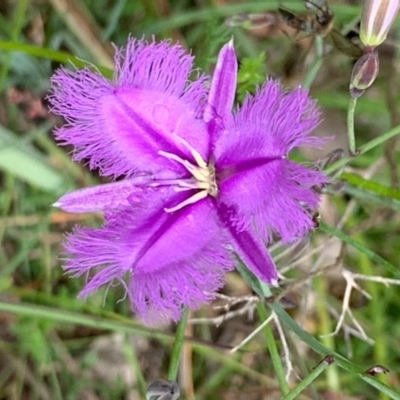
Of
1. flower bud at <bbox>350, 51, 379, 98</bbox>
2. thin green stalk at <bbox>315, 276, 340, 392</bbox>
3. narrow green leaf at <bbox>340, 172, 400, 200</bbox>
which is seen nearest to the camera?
flower bud at <bbox>350, 51, 379, 98</bbox>

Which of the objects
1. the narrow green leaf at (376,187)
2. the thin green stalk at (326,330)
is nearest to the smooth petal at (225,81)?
the narrow green leaf at (376,187)

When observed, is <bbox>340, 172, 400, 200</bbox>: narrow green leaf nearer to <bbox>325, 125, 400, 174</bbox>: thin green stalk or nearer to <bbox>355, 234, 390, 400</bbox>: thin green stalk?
<bbox>325, 125, 400, 174</bbox>: thin green stalk

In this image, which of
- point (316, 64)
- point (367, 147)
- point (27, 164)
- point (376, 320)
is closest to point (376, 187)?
point (367, 147)

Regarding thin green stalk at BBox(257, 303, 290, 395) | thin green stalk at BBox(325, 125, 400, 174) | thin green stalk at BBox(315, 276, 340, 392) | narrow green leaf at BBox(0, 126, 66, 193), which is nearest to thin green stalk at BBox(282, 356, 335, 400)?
thin green stalk at BBox(257, 303, 290, 395)

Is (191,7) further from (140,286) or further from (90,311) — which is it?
(140,286)

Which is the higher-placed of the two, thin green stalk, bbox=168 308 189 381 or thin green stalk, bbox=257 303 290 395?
thin green stalk, bbox=168 308 189 381

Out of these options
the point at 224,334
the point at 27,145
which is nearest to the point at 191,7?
the point at 27,145

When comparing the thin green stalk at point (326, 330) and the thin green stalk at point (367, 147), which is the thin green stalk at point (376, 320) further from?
the thin green stalk at point (367, 147)
